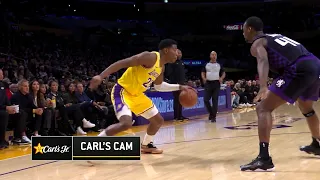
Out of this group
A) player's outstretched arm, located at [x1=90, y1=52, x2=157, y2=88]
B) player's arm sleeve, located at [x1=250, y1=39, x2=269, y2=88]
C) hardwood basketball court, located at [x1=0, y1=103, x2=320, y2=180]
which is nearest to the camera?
player's arm sleeve, located at [x1=250, y1=39, x2=269, y2=88]

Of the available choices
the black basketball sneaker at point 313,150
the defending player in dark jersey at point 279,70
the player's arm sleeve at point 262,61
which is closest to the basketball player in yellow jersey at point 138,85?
the defending player in dark jersey at point 279,70

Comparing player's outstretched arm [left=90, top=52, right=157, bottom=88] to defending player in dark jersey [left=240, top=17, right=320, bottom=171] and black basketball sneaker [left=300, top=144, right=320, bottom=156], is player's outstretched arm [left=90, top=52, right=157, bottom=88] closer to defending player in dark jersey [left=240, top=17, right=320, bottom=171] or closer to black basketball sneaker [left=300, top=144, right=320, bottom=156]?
defending player in dark jersey [left=240, top=17, right=320, bottom=171]

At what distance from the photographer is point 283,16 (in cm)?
3378

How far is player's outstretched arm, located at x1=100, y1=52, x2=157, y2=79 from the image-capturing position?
205 inches

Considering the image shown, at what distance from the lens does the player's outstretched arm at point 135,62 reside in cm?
521

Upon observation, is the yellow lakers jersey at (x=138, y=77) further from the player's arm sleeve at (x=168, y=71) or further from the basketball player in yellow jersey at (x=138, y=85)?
the player's arm sleeve at (x=168, y=71)

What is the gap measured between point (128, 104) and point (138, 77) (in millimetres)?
371

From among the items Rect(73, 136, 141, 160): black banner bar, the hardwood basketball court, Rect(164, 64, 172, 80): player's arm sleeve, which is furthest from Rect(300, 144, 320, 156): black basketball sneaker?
Rect(164, 64, 172, 80): player's arm sleeve

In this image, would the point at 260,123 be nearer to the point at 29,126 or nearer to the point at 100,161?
the point at 100,161

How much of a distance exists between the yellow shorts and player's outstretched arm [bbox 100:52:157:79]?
0.50 m

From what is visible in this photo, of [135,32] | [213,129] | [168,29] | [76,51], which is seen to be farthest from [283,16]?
[213,129]

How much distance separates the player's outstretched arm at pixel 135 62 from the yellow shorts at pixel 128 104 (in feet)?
1.64

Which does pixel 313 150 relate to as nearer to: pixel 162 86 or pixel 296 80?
pixel 296 80

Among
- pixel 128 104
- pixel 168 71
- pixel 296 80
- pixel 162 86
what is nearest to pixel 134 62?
pixel 128 104
